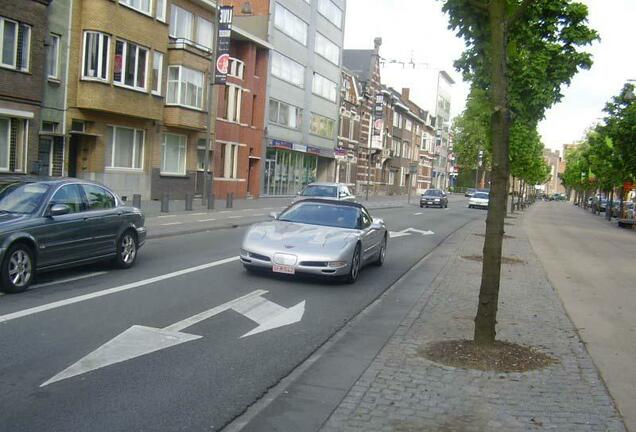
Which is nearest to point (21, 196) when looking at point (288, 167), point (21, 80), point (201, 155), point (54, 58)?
point (21, 80)

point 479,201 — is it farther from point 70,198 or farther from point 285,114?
point 70,198

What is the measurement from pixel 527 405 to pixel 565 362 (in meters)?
1.69

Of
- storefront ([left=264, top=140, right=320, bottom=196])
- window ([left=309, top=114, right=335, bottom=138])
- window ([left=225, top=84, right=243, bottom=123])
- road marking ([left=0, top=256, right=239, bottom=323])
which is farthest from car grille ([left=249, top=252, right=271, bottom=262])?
window ([left=309, top=114, right=335, bottom=138])

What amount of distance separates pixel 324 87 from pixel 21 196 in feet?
151

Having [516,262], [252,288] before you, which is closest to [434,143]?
[516,262]

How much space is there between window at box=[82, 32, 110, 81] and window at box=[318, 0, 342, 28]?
91.0 ft

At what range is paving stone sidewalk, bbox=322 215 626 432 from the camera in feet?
16.4

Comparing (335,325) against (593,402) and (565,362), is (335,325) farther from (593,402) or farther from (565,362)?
(593,402)

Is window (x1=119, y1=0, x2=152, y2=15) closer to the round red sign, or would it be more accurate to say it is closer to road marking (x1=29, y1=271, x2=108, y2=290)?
the round red sign

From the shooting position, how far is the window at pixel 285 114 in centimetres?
4481

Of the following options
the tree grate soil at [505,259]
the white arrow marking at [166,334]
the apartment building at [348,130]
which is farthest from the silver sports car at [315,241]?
the apartment building at [348,130]

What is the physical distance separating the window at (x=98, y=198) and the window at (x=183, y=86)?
2095cm

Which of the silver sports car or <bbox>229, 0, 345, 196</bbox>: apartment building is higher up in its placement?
<bbox>229, 0, 345, 196</bbox>: apartment building

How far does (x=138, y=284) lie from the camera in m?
10.1
